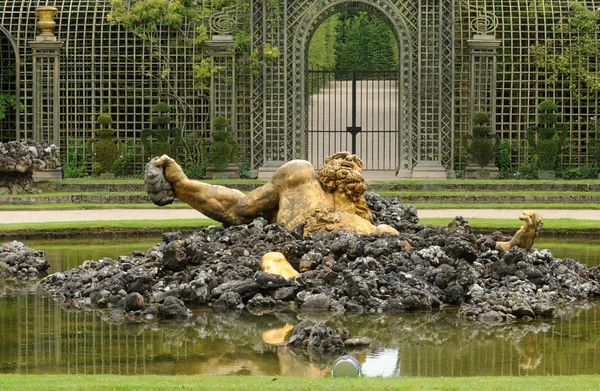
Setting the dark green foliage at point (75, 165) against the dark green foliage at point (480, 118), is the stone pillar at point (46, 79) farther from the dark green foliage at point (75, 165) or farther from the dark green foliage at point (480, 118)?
the dark green foliage at point (480, 118)

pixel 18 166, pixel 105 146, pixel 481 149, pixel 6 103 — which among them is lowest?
Answer: pixel 18 166

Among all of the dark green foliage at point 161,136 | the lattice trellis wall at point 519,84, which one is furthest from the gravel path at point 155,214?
the lattice trellis wall at point 519,84

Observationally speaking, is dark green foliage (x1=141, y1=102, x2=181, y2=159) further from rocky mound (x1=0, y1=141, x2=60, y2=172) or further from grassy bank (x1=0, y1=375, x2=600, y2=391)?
grassy bank (x1=0, y1=375, x2=600, y2=391)

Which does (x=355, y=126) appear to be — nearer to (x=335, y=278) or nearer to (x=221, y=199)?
(x=221, y=199)

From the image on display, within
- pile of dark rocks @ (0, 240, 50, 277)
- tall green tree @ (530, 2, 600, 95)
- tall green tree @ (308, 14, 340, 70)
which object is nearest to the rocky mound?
pile of dark rocks @ (0, 240, 50, 277)

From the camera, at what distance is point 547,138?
26016 mm

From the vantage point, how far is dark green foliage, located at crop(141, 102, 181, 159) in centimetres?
2602

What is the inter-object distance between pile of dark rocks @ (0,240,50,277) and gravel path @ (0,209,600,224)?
5.12m

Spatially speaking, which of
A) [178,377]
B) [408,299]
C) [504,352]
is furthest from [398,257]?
[178,377]

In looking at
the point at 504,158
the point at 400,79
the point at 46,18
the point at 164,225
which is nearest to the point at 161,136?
the point at 46,18

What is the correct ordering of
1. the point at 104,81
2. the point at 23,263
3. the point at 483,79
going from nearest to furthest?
the point at 23,263, the point at 483,79, the point at 104,81

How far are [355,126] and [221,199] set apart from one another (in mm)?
15618

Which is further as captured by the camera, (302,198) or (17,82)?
(17,82)

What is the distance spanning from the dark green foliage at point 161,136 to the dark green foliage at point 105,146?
0.72 meters
